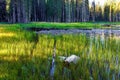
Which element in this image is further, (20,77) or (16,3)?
(16,3)

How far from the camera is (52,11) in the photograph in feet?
320

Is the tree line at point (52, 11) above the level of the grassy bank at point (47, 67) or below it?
above

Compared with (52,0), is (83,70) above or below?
below

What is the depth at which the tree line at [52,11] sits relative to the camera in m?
80.3

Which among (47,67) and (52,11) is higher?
(52,11)

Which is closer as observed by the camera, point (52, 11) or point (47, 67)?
point (47, 67)

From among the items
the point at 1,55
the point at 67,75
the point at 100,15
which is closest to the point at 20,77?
the point at 67,75

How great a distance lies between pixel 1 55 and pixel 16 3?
67.6 m

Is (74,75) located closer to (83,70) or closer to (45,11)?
(83,70)

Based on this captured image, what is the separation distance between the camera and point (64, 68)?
1238cm

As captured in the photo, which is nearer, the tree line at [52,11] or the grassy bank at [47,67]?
the grassy bank at [47,67]

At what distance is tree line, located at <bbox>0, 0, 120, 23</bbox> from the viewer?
80312mm

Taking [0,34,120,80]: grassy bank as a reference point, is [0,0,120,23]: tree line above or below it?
above

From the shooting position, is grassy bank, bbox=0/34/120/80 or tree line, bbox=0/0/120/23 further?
tree line, bbox=0/0/120/23
